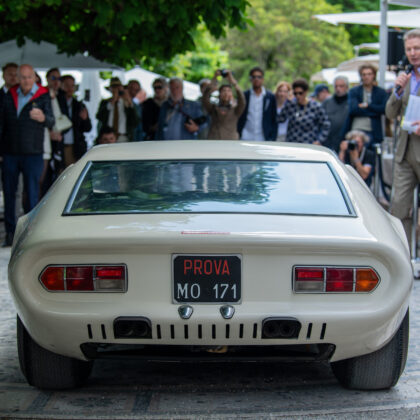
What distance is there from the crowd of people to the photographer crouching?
12 millimetres

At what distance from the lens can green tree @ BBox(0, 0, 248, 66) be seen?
1115 cm

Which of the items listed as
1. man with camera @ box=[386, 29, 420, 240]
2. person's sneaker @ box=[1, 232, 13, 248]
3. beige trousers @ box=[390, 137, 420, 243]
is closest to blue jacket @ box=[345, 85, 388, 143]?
man with camera @ box=[386, 29, 420, 240]

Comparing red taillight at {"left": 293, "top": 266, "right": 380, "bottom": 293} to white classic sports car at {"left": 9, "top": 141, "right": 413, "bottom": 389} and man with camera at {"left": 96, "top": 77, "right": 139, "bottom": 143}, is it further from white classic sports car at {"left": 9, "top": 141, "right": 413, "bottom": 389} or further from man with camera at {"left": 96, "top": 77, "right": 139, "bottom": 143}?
man with camera at {"left": 96, "top": 77, "right": 139, "bottom": 143}

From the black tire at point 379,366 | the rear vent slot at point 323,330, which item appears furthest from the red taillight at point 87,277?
the black tire at point 379,366

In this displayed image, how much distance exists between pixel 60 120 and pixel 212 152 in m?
7.36

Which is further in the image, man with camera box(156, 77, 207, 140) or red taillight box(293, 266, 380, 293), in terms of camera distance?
man with camera box(156, 77, 207, 140)

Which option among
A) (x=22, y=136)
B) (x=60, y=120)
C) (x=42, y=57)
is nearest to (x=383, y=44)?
(x=60, y=120)

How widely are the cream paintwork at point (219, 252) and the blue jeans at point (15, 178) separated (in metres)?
5.85

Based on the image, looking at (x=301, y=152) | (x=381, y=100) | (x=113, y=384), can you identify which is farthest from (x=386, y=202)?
(x=113, y=384)

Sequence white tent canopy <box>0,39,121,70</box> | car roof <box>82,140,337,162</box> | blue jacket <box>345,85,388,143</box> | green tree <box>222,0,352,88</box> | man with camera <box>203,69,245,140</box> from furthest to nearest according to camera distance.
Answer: green tree <box>222,0,352,88</box>
white tent canopy <box>0,39,121,70</box>
man with camera <box>203,69,245,140</box>
blue jacket <box>345,85,388,143</box>
car roof <box>82,140,337,162</box>

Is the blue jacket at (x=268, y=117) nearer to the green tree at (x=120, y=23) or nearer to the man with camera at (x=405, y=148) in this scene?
the green tree at (x=120, y=23)

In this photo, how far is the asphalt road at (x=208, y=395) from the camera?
13.3ft

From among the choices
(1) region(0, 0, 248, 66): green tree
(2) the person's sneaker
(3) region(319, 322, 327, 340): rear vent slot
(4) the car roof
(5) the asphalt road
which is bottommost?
(2) the person's sneaker

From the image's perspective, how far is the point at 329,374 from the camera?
475 centimetres
